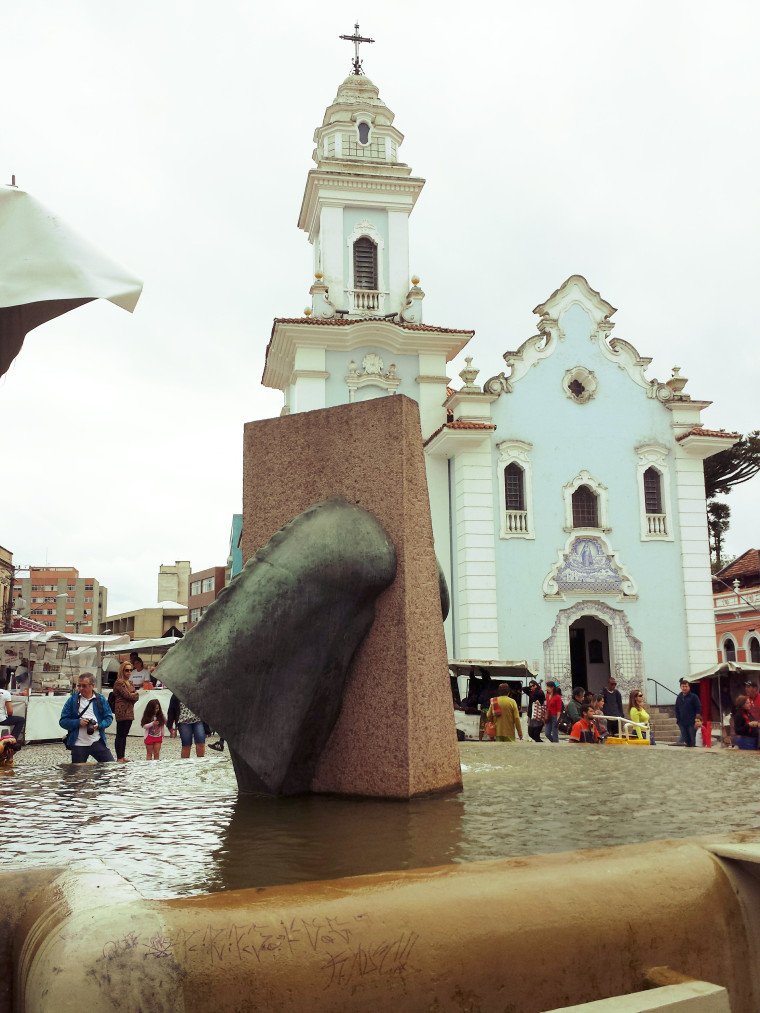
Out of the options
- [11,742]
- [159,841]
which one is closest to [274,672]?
[159,841]

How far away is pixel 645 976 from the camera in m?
2.15

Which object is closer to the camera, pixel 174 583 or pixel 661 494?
pixel 661 494

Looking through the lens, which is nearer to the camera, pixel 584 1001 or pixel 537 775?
pixel 584 1001

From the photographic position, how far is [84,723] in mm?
8242

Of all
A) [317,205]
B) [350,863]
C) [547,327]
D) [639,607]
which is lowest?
[350,863]

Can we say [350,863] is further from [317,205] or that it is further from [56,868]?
[317,205]

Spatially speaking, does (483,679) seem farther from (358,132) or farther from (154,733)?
(358,132)

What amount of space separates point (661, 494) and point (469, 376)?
6184mm

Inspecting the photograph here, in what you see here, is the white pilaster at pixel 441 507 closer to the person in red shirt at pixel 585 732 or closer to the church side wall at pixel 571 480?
the church side wall at pixel 571 480

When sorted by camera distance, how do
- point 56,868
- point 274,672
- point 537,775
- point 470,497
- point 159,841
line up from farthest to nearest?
point 470,497
point 537,775
point 274,672
point 159,841
point 56,868

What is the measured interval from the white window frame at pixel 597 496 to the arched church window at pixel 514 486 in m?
1.15

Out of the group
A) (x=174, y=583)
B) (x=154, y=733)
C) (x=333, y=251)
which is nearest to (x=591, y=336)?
(x=333, y=251)

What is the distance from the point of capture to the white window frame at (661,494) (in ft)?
78.0

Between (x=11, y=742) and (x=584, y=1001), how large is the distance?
4918 mm
